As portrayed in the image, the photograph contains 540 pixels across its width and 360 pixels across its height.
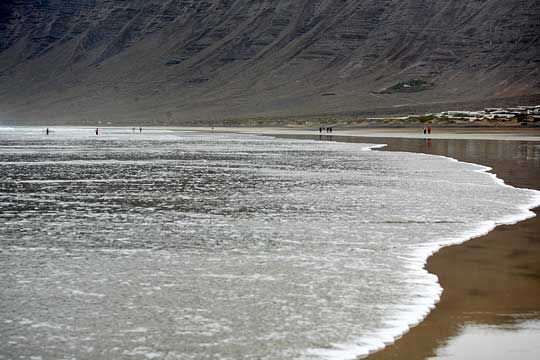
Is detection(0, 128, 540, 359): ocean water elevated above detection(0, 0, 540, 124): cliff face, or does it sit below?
below

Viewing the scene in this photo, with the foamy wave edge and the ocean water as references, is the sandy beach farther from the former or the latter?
the ocean water

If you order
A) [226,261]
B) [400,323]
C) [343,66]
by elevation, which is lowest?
[400,323]

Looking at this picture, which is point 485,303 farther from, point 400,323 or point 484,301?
point 400,323

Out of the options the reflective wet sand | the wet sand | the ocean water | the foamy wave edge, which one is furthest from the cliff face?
the foamy wave edge

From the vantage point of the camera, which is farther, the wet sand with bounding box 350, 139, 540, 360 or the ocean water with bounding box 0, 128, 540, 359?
the ocean water with bounding box 0, 128, 540, 359

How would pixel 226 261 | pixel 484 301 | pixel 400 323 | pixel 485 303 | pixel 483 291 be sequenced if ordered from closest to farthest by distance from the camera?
pixel 400 323 < pixel 485 303 < pixel 484 301 < pixel 483 291 < pixel 226 261

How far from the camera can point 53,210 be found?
18203mm

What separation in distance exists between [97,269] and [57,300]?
1824mm

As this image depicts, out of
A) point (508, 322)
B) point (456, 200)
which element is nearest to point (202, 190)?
point (456, 200)

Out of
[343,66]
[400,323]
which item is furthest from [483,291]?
[343,66]

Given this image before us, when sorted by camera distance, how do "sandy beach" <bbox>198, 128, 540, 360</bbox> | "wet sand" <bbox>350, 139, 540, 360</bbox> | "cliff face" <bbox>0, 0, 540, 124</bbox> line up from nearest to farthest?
"sandy beach" <bbox>198, 128, 540, 360</bbox>, "wet sand" <bbox>350, 139, 540, 360</bbox>, "cliff face" <bbox>0, 0, 540, 124</bbox>

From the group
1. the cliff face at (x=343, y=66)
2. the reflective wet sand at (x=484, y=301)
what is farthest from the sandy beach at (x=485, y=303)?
the cliff face at (x=343, y=66)

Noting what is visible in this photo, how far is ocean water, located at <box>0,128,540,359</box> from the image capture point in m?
8.33

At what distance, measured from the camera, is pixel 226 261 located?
12.2m
